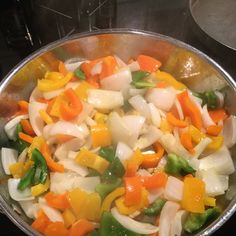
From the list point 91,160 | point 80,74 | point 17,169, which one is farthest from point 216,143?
point 17,169

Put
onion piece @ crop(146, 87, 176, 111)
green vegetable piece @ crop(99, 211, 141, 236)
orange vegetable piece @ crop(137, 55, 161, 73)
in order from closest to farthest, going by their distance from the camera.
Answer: green vegetable piece @ crop(99, 211, 141, 236)
onion piece @ crop(146, 87, 176, 111)
orange vegetable piece @ crop(137, 55, 161, 73)

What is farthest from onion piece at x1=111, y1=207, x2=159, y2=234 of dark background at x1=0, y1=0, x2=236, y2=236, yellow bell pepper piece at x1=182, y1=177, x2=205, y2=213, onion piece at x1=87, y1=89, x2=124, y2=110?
dark background at x1=0, y1=0, x2=236, y2=236

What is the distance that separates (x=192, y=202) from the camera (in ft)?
3.13

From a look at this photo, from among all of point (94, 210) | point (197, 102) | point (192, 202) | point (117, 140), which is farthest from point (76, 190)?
point (197, 102)

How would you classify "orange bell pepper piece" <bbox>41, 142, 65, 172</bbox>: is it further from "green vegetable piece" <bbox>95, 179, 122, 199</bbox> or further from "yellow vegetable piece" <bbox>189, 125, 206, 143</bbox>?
"yellow vegetable piece" <bbox>189, 125, 206, 143</bbox>

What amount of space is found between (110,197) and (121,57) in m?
0.54

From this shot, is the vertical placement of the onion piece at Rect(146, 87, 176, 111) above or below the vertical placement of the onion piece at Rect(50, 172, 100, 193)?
above

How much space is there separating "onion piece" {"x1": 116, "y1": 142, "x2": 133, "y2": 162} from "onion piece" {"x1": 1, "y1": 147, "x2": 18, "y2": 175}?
1.03 ft

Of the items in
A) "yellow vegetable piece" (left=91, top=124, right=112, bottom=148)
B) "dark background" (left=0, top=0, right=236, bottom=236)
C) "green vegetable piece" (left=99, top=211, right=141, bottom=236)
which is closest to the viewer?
"green vegetable piece" (left=99, top=211, right=141, bottom=236)

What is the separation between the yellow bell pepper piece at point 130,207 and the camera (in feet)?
3.09

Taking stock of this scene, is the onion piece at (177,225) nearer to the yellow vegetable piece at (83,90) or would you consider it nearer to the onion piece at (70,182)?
the onion piece at (70,182)

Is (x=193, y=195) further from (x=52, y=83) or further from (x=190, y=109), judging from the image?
(x=52, y=83)

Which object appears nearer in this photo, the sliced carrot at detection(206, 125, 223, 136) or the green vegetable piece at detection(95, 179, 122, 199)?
the green vegetable piece at detection(95, 179, 122, 199)

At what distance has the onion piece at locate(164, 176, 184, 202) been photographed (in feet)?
3.17
